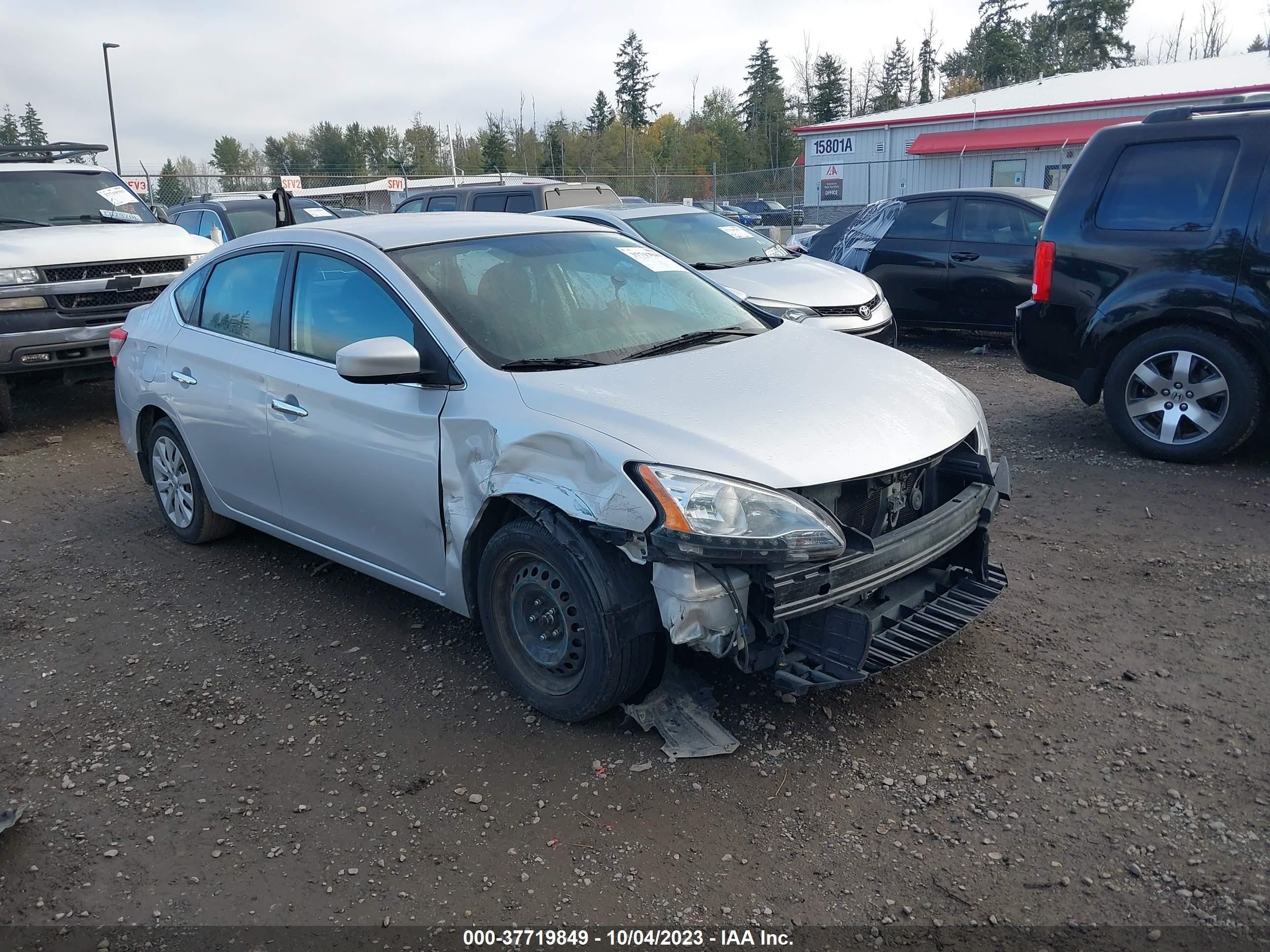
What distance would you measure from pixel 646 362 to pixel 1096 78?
3381 centimetres

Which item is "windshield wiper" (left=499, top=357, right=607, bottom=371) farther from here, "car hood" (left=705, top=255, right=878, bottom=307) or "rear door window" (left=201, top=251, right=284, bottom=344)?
"car hood" (left=705, top=255, right=878, bottom=307)

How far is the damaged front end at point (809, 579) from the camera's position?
10.0ft

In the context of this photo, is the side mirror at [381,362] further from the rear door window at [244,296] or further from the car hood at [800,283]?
the car hood at [800,283]

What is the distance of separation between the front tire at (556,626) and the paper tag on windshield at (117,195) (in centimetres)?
810

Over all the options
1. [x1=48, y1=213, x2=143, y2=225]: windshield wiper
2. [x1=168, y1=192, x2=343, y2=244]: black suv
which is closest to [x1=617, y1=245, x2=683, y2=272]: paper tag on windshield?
[x1=48, y1=213, x2=143, y2=225]: windshield wiper

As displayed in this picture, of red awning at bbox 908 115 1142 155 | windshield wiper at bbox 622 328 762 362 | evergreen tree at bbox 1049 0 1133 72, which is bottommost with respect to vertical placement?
windshield wiper at bbox 622 328 762 362

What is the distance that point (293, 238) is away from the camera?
4629 millimetres

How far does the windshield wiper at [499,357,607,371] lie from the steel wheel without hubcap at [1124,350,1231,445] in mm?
4138

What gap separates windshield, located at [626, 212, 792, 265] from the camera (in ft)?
31.0

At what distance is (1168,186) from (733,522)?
15.6 ft

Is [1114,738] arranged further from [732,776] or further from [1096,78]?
[1096,78]

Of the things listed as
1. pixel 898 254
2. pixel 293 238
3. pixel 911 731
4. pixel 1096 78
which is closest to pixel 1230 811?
pixel 911 731

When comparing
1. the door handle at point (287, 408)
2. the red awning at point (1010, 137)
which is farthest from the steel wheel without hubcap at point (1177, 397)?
the red awning at point (1010, 137)

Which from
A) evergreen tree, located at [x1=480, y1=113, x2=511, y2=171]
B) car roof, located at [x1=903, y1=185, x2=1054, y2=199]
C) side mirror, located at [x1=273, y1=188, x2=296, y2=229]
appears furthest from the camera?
evergreen tree, located at [x1=480, y1=113, x2=511, y2=171]
